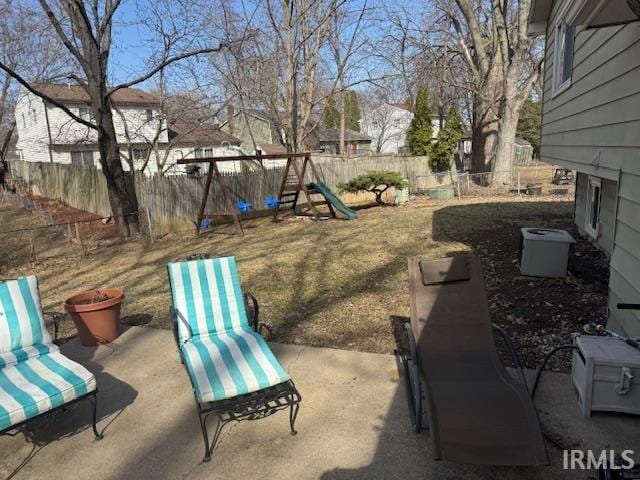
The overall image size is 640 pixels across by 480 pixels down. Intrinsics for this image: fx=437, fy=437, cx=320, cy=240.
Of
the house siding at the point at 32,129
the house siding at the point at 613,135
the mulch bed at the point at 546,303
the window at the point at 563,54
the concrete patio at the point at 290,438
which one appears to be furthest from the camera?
the house siding at the point at 32,129

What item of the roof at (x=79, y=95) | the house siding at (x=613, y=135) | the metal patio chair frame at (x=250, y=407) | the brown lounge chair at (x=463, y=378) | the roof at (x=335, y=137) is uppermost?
the roof at (x=79, y=95)

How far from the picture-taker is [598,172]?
5129 mm

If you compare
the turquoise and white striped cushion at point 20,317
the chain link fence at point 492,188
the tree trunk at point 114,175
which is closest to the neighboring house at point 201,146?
the chain link fence at point 492,188

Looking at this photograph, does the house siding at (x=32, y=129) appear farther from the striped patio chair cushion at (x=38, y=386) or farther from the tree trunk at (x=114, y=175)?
the striped patio chair cushion at (x=38, y=386)

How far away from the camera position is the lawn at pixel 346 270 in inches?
193

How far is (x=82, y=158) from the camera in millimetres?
27703

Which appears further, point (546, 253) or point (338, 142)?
point (338, 142)

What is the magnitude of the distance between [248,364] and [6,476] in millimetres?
1688

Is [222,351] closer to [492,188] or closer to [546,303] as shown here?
[546,303]

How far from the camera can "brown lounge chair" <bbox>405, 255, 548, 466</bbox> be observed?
2.52 metres

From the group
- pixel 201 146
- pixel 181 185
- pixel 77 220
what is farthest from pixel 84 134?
pixel 77 220

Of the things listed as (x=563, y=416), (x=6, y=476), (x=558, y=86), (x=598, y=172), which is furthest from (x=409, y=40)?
(x=6, y=476)

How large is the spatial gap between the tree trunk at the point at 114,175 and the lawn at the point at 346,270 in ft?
2.19

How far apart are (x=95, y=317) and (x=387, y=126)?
56203mm
